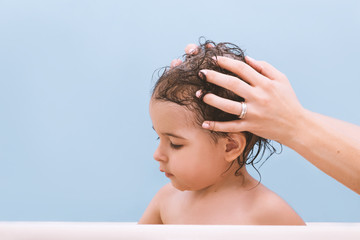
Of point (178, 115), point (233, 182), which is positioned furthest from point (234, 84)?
point (233, 182)

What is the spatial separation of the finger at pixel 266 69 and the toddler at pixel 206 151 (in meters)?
0.06

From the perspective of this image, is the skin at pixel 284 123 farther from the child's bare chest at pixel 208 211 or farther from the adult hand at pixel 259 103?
the child's bare chest at pixel 208 211

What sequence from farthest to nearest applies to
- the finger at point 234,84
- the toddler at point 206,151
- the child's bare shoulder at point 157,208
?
the child's bare shoulder at point 157,208 → the toddler at point 206,151 → the finger at point 234,84

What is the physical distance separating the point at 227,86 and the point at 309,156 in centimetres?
21

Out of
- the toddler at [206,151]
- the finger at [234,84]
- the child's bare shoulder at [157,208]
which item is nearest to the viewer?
the finger at [234,84]

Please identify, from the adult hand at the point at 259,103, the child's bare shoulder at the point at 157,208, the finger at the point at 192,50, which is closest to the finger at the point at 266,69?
the adult hand at the point at 259,103

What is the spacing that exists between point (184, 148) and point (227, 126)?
137mm

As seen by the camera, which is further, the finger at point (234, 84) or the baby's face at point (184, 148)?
the baby's face at point (184, 148)

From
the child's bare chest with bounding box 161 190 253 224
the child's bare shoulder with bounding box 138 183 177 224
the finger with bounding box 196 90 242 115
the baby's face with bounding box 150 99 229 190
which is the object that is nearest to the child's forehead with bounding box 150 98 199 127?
the baby's face with bounding box 150 99 229 190

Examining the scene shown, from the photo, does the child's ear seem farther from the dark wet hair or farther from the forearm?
the forearm

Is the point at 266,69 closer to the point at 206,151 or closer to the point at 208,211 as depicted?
the point at 206,151

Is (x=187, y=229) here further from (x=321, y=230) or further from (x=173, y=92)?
(x=173, y=92)

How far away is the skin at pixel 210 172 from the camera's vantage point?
983 mm

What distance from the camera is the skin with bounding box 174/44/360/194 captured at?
870 millimetres
